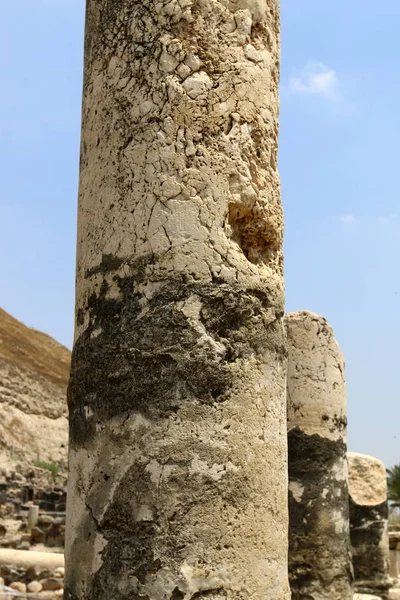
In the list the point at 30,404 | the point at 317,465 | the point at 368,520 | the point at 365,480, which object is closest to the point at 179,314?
the point at 317,465

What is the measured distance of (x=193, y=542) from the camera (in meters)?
3.09

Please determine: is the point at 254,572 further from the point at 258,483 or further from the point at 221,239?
the point at 221,239

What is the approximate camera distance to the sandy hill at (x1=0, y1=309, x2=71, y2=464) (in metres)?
30.6

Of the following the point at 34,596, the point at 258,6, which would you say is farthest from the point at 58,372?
the point at 258,6

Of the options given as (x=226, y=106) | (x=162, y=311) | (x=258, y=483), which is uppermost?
(x=226, y=106)

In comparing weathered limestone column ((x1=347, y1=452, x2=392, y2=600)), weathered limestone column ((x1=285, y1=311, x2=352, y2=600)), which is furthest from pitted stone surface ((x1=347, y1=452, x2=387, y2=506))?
weathered limestone column ((x1=285, y1=311, x2=352, y2=600))

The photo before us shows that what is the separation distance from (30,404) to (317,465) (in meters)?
25.6

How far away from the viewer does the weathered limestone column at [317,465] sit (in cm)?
824

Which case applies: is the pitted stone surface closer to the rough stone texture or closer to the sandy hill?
the rough stone texture

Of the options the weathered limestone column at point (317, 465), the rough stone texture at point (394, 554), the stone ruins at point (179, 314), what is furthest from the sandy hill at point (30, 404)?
the stone ruins at point (179, 314)

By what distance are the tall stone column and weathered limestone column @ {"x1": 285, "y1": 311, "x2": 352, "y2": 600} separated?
16.5ft

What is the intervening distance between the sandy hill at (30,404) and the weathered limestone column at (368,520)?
18679 millimetres

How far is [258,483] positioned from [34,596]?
8390mm

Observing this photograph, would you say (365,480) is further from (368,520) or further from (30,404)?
(30,404)
